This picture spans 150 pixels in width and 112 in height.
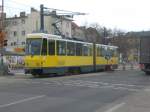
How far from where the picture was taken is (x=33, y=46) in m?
35.2

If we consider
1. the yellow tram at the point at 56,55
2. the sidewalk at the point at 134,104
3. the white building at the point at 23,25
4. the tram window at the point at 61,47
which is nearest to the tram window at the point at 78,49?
the yellow tram at the point at 56,55

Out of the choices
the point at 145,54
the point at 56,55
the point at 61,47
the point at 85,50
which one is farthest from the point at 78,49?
the point at 145,54

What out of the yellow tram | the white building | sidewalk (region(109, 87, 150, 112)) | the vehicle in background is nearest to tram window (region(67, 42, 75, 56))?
the yellow tram

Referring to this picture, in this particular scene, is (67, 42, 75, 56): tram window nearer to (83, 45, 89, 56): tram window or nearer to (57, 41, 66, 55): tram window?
(57, 41, 66, 55): tram window

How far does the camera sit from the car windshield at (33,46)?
35000mm

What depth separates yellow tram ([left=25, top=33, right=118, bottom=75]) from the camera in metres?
34.9

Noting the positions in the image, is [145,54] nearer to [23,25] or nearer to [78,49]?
[78,49]

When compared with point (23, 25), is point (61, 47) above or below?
below

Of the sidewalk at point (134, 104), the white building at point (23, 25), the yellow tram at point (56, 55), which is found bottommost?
the sidewalk at point (134, 104)

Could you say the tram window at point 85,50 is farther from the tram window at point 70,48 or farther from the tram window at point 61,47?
the tram window at point 61,47

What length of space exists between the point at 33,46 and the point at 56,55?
2203 mm

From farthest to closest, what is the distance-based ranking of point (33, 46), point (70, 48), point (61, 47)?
point (70, 48) → point (61, 47) → point (33, 46)

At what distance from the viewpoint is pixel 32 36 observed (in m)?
35.4

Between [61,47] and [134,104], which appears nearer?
[134,104]
